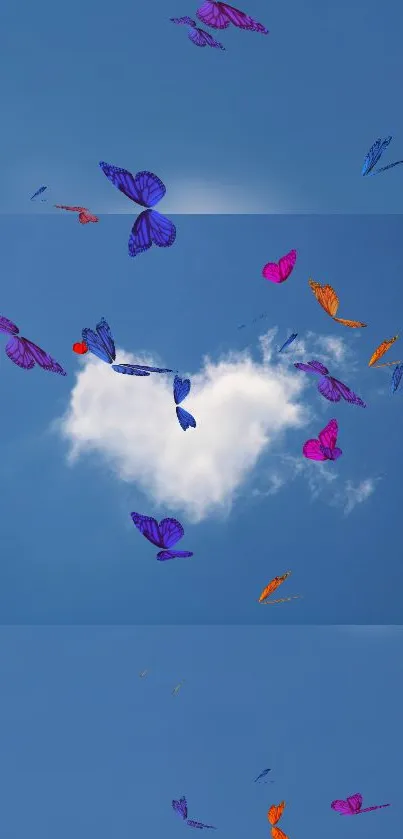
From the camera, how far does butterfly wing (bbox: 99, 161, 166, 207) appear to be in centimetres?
171

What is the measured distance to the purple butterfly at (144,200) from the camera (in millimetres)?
1713

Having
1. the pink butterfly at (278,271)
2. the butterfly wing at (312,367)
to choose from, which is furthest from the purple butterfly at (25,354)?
the butterfly wing at (312,367)

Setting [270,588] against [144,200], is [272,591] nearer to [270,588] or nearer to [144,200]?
[270,588]

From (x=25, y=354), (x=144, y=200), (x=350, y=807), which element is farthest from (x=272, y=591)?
(x=144, y=200)

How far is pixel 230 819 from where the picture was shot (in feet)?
5.27

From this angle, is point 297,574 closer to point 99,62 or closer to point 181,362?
point 181,362

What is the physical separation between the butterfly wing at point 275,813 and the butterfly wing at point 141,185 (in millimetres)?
1175

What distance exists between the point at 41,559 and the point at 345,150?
2065 mm

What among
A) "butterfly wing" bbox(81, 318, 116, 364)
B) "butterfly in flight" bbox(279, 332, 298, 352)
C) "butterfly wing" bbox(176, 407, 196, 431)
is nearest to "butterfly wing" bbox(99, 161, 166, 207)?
"butterfly wing" bbox(81, 318, 116, 364)

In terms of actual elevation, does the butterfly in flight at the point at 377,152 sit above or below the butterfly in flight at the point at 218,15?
above

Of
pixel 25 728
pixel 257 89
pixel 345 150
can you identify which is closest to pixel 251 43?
pixel 257 89

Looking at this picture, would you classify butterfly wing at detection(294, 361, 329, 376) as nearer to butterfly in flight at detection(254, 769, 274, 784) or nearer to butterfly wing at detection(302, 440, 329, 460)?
butterfly wing at detection(302, 440, 329, 460)

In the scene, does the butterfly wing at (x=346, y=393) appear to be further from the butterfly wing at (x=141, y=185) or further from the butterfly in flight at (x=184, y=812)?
the butterfly in flight at (x=184, y=812)

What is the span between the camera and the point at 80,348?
3.35m
